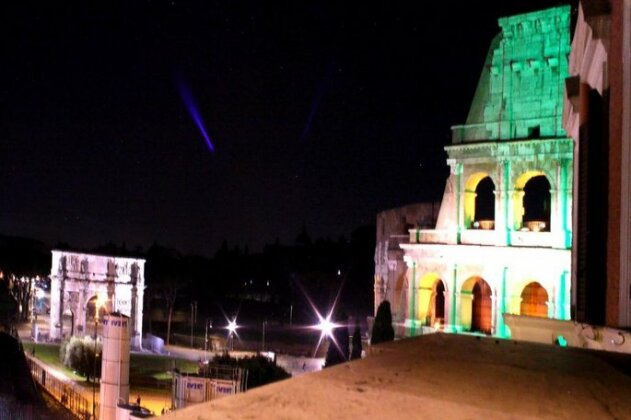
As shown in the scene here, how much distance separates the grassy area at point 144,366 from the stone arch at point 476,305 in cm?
1495

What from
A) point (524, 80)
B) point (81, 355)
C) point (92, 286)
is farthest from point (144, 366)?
point (524, 80)

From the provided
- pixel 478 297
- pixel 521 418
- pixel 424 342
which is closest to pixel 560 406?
pixel 521 418

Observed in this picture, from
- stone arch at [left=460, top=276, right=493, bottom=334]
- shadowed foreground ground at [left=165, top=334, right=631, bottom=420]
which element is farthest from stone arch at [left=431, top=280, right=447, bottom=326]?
shadowed foreground ground at [left=165, top=334, right=631, bottom=420]

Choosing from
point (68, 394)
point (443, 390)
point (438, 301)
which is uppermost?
point (443, 390)

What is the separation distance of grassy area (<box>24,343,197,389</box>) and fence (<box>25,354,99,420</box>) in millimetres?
3566

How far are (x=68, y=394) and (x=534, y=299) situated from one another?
19.2 meters

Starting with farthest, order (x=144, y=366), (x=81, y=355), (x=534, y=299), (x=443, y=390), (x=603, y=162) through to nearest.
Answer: (x=144, y=366), (x=81, y=355), (x=534, y=299), (x=603, y=162), (x=443, y=390)

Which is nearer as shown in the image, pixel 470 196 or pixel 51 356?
pixel 470 196

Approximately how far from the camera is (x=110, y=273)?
152 ft

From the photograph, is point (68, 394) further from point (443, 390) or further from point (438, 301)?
point (443, 390)

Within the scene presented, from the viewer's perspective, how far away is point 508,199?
2550cm

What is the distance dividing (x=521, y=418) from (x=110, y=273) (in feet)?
149

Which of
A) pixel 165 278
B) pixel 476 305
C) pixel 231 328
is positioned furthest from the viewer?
pixel 165 278

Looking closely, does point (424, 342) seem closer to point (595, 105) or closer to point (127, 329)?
point (595, 105)
